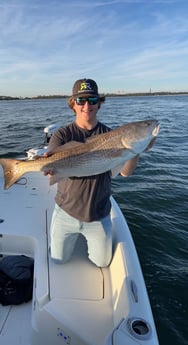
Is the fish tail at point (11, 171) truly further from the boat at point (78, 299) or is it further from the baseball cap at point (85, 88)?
the boat at point (78, 299)

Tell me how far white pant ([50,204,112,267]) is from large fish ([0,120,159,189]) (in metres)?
0.60

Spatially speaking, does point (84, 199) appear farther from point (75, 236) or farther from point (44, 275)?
point (44, 275)

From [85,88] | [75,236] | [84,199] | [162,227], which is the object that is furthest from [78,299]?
[162,227]

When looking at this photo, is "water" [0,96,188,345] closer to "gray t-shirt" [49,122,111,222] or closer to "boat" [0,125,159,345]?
"boat" [0,125,159,345]

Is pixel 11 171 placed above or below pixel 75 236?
above

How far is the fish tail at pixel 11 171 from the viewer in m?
3.09

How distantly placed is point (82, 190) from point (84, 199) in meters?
0.10

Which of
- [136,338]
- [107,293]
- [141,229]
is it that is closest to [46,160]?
[107,293]

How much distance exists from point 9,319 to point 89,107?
2514 mm

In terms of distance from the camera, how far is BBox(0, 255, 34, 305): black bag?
11.5ft

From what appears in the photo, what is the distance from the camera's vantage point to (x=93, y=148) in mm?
2912

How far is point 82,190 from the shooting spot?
10.7ft

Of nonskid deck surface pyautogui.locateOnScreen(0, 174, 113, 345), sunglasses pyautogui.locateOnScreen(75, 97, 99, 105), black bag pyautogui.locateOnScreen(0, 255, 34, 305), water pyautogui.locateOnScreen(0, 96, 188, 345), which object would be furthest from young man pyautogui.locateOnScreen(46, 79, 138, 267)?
water pyautogui.locateOnScreen(0, 96, 188, 345)

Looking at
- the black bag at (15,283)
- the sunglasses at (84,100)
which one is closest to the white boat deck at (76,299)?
the black bag at (15,283)
